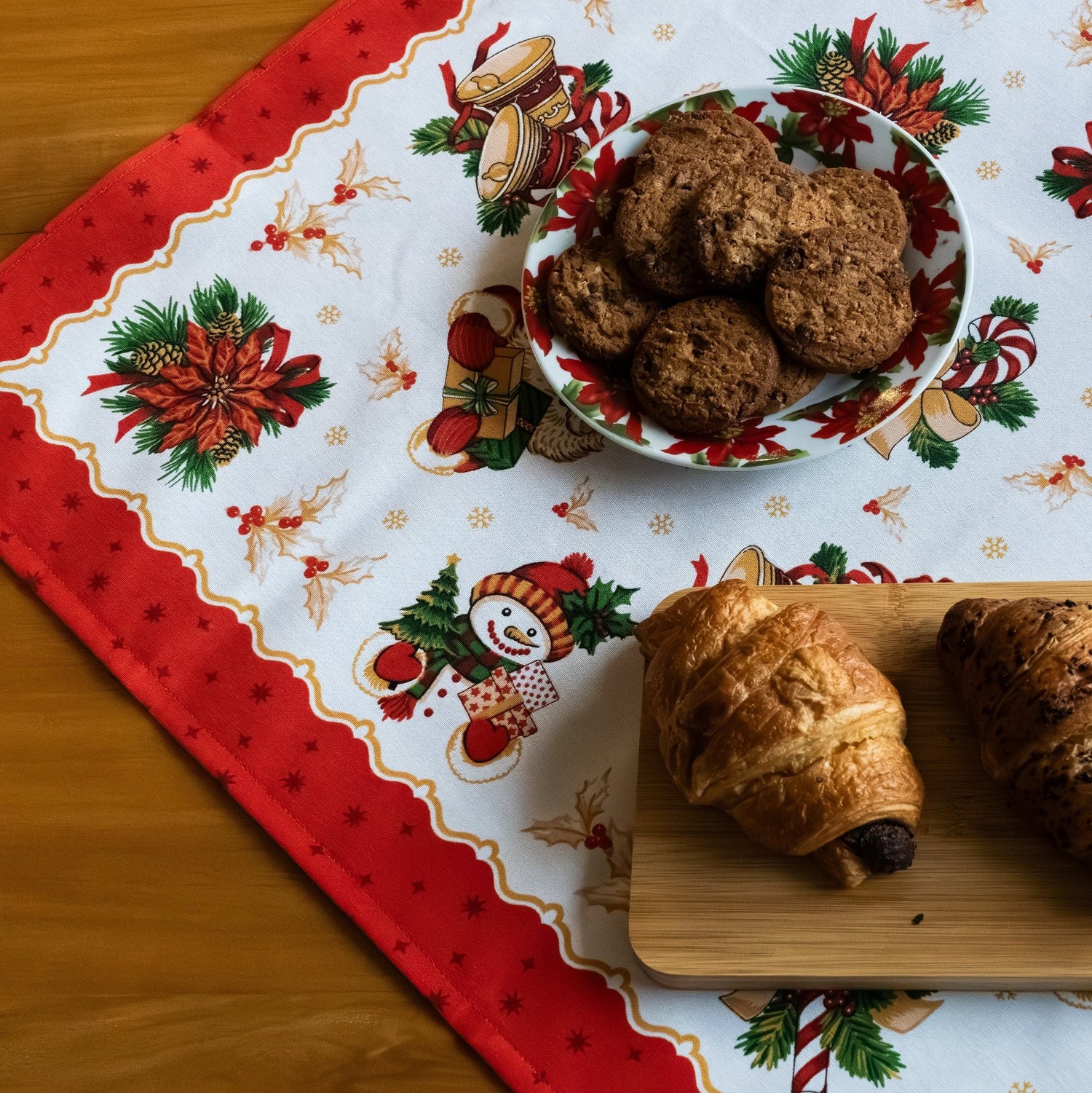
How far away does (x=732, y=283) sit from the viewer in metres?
1.15

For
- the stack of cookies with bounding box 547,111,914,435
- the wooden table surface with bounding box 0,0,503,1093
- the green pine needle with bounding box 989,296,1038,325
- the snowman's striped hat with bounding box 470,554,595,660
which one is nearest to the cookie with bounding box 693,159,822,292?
the stack of cookies with bounding box 547,111,914,435

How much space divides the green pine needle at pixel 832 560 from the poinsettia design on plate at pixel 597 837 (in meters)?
0.34

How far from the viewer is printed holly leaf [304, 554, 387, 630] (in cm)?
124

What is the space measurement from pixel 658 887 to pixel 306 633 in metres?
0.52

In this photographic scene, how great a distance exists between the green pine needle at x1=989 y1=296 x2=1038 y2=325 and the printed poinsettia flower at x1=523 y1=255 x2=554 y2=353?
1.80ft

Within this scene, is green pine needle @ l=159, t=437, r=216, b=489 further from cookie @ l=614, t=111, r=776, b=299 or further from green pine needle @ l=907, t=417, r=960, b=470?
green pine needle @ l=907, t=417, r=960, b=470

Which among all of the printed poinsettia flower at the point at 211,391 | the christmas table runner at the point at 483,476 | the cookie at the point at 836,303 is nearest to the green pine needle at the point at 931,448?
Result: the christmas table runner at the point at 483,476

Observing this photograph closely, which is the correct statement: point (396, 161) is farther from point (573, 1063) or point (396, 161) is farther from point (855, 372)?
point (573, 1063)

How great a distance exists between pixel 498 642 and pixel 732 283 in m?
0.50

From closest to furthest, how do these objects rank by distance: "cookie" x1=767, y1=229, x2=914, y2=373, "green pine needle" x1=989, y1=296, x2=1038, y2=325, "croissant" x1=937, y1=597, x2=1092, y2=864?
"croissant" x1=937, y1=597, x2=1092, y2=864 → "cookie" x1=767, y1=229, x2=914, y2=373 → "green pine needle" x1=989, y1=296, x2=1038, y2=325

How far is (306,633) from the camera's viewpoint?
4.05 ft

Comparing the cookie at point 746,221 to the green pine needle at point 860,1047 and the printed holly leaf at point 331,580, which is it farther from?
the green pine needle at point 860,1047

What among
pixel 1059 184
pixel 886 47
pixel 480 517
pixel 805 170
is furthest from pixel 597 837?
pixel 886 47

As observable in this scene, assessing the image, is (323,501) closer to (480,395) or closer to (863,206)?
(480,395)
